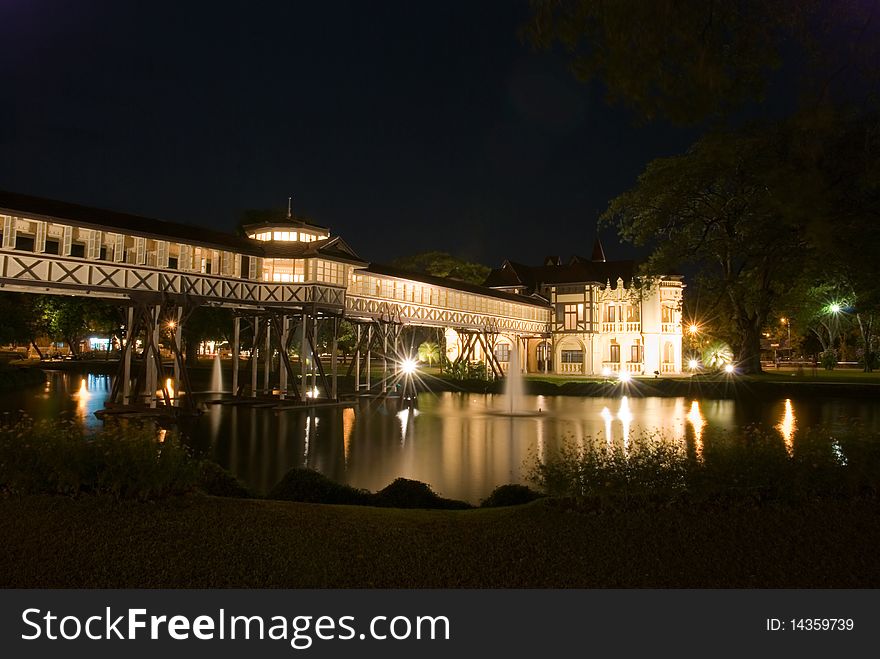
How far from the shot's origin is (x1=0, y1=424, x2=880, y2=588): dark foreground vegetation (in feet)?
20.0

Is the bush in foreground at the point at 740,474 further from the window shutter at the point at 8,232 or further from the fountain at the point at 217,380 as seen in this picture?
the fountain at the point at 217,380

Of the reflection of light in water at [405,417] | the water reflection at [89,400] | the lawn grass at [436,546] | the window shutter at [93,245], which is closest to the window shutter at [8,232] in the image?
the window shutter at [93,245]

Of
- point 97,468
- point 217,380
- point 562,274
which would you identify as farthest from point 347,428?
point 562,274

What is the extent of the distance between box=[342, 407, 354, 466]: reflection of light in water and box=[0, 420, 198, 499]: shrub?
8.38 metres

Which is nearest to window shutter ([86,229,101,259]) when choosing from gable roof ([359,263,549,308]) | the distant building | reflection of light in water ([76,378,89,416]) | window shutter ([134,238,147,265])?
window shutter ([134,238,147,265])

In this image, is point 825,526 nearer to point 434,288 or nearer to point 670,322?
point 434,288

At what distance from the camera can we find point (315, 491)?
10414mm

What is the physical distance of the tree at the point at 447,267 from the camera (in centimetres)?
7588

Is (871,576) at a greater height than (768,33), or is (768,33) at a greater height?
(768,33)

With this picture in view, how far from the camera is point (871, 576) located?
6082 millimetres

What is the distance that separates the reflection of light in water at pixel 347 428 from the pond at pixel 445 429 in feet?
0.11

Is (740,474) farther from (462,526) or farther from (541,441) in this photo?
(541,441)

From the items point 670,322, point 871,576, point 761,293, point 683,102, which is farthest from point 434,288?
point 871,576
